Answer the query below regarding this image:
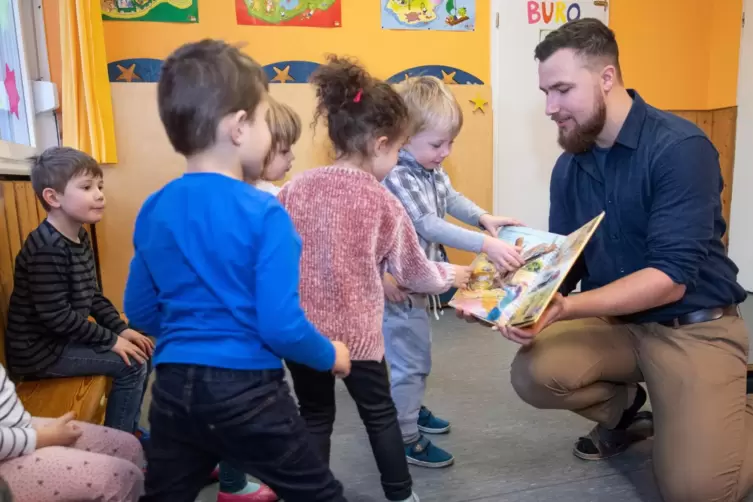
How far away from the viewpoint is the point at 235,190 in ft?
3.02

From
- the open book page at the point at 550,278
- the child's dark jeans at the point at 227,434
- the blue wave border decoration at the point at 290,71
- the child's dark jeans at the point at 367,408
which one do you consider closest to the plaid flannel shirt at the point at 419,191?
the open book page at the point at 550,278

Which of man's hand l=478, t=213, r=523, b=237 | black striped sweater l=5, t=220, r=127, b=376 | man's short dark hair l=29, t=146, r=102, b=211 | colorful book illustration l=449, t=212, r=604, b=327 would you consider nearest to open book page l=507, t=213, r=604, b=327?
colorful book illustration l=449, t=212, r=604, b=327

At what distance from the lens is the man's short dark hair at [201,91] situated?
36.3 inches

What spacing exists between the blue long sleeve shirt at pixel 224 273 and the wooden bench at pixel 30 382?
645mm

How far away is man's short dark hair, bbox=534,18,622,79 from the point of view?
1.62m

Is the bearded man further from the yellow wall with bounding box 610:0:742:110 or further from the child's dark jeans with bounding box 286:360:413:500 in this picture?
the yellow wall with bounding box 610:0:742:110

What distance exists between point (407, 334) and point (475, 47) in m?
2.54

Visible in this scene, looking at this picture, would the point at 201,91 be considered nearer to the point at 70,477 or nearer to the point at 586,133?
the point at 70,477

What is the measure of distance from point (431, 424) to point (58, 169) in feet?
4.64

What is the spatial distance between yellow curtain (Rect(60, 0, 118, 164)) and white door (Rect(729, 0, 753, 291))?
12.5 feet

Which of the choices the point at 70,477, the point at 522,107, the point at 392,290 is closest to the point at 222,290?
the point at 70,477

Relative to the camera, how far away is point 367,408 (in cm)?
135

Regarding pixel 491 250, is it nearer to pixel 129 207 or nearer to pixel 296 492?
pixel 296 492

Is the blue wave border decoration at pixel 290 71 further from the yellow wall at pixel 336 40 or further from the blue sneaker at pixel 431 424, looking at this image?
the blue sneaker at pixel 431 424
